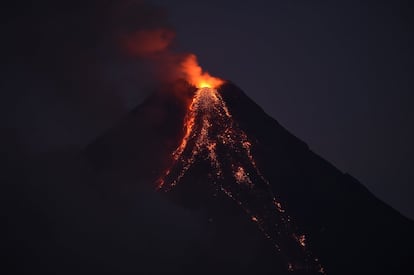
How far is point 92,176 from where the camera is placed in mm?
76125

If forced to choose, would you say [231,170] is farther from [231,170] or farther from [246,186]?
[246,186]

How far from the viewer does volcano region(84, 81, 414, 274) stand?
63.0 m

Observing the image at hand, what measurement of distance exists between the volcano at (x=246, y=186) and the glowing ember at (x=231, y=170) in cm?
10

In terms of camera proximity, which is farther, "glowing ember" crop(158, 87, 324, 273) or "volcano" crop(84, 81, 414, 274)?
"glowing ember" crop(158, 87, 324, 273)

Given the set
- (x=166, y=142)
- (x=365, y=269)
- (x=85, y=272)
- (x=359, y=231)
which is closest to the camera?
(x=85, y=272)

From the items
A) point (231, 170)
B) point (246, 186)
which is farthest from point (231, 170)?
point (246, 186)

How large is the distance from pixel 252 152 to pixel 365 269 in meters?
14.3

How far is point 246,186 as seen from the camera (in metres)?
67.2

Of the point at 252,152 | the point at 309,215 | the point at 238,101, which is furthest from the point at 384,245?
the point at 238,101

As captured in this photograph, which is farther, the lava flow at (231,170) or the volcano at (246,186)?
the lava flow at (231,170)

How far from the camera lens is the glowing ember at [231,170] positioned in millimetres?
63656

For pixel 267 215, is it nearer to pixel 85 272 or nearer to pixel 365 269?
pixel 365 269

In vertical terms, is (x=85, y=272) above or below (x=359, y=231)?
below

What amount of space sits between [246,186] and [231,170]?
2.21 m
